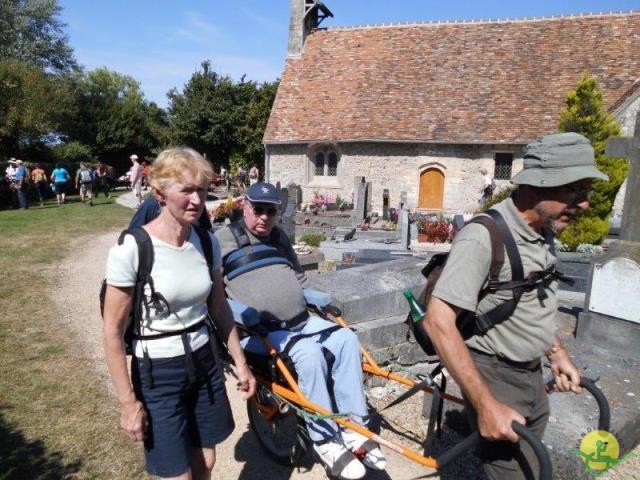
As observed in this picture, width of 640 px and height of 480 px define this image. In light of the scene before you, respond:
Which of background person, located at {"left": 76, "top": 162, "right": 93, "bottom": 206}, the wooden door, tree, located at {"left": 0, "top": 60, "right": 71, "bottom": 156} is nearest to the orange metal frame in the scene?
the wooden door

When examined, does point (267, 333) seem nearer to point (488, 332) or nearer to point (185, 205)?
point (185, 205)

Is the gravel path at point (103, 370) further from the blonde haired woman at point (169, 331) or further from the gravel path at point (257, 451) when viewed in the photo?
the blonde haired woman at point (169, 331)

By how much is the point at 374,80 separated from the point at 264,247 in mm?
19474

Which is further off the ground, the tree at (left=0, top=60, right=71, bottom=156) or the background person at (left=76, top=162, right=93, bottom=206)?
the tree at (left=0, top=60, right=71, bottom=156)

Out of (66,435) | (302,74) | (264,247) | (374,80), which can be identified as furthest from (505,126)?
(66,435)

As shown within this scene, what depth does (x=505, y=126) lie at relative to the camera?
18.4 m

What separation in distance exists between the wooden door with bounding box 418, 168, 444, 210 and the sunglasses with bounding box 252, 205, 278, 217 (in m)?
17.3

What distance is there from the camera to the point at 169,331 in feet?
7.58

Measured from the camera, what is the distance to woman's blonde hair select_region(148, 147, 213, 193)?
7.57ft

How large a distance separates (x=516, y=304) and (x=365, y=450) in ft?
4.62

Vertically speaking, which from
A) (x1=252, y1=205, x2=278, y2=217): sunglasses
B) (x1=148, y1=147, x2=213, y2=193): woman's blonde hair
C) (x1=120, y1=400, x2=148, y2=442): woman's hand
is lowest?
(x1=120, y1=400, x2=148, y2=442): woman's hand

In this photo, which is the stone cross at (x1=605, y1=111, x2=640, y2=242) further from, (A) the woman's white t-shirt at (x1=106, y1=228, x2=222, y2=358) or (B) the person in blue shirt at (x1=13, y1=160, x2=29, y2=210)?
(B) the person in blue shirt at (x1=13, y1=160, x2=29, y2=210)

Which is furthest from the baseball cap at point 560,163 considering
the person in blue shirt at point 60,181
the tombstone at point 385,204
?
the person in blue shirt at point 60,181

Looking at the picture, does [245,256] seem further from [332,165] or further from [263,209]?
[332,165]
